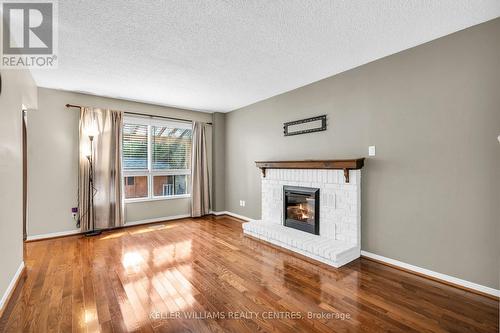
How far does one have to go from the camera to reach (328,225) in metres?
3.32

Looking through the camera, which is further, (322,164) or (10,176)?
(322,164)

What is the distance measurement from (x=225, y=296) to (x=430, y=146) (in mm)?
2630

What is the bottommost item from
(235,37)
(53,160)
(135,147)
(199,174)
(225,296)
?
(225,296)

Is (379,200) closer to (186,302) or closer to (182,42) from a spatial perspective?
(186,302)

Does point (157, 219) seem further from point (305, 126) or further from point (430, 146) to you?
point (430, 146)

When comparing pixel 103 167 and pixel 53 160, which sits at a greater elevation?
pixel 53 160

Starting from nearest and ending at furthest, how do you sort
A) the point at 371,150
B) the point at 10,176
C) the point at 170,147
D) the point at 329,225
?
the point at 10,176 → the point at 371,150 → the point at 329,225 → the point at 170,147

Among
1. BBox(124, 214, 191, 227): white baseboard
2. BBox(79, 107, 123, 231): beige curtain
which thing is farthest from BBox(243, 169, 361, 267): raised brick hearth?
BBox(79, 107, 123, 231): beige curtain

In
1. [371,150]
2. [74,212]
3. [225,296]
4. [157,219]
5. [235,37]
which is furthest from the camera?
[157,219]

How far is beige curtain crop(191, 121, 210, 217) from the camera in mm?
5363

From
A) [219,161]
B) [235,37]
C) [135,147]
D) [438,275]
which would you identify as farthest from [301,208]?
[135,147]

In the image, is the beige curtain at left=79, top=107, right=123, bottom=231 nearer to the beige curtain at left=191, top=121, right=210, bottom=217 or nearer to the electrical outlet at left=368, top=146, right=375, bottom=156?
the beige curtain at left=191, top=121, right=210, bottom=217

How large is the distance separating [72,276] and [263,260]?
7.21 feet

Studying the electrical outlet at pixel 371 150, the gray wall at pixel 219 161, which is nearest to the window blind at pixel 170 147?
the gray wall at pixel 219 161
